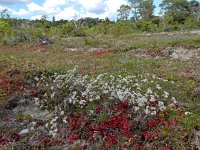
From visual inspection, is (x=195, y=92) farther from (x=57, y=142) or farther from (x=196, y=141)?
(x=57, y=142)

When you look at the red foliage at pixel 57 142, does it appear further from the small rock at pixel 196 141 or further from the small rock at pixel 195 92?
the small rock at pixel 195 92

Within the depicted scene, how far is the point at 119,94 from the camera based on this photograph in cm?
1104

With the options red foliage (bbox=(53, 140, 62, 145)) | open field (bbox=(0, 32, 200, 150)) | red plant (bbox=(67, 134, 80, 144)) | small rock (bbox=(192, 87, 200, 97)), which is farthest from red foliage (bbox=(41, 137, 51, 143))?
small rock (bbox=(192, 87, 200, 97))

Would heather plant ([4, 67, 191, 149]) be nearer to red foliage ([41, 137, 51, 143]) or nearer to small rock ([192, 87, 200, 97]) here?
red foliage ([41, 137, 51, 143])

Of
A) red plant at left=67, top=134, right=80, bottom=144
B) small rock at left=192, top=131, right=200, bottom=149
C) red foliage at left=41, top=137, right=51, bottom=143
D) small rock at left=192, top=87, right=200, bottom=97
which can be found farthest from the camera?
small rock at left=192, top=87, right=200, bottom=97

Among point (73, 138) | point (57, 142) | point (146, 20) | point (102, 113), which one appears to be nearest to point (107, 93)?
point (102, 113)

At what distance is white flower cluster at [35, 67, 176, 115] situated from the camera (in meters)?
10.7

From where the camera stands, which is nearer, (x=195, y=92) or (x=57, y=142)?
(x=57, y=142)

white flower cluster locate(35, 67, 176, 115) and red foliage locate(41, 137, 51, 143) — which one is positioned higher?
white flower cluster locate(35, 67, 176, 115)

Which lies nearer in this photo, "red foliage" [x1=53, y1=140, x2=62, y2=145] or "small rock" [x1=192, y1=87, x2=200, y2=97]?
"red foliage" [x1=53, y1=140, x2=62, y2=145]

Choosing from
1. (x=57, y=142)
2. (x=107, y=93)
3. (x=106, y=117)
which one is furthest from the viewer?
(x=107, y=93)

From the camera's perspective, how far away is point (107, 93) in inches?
451

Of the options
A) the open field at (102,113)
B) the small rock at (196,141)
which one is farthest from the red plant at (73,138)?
the small rock at (196,141)

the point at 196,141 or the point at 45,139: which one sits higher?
the point at 196,141
